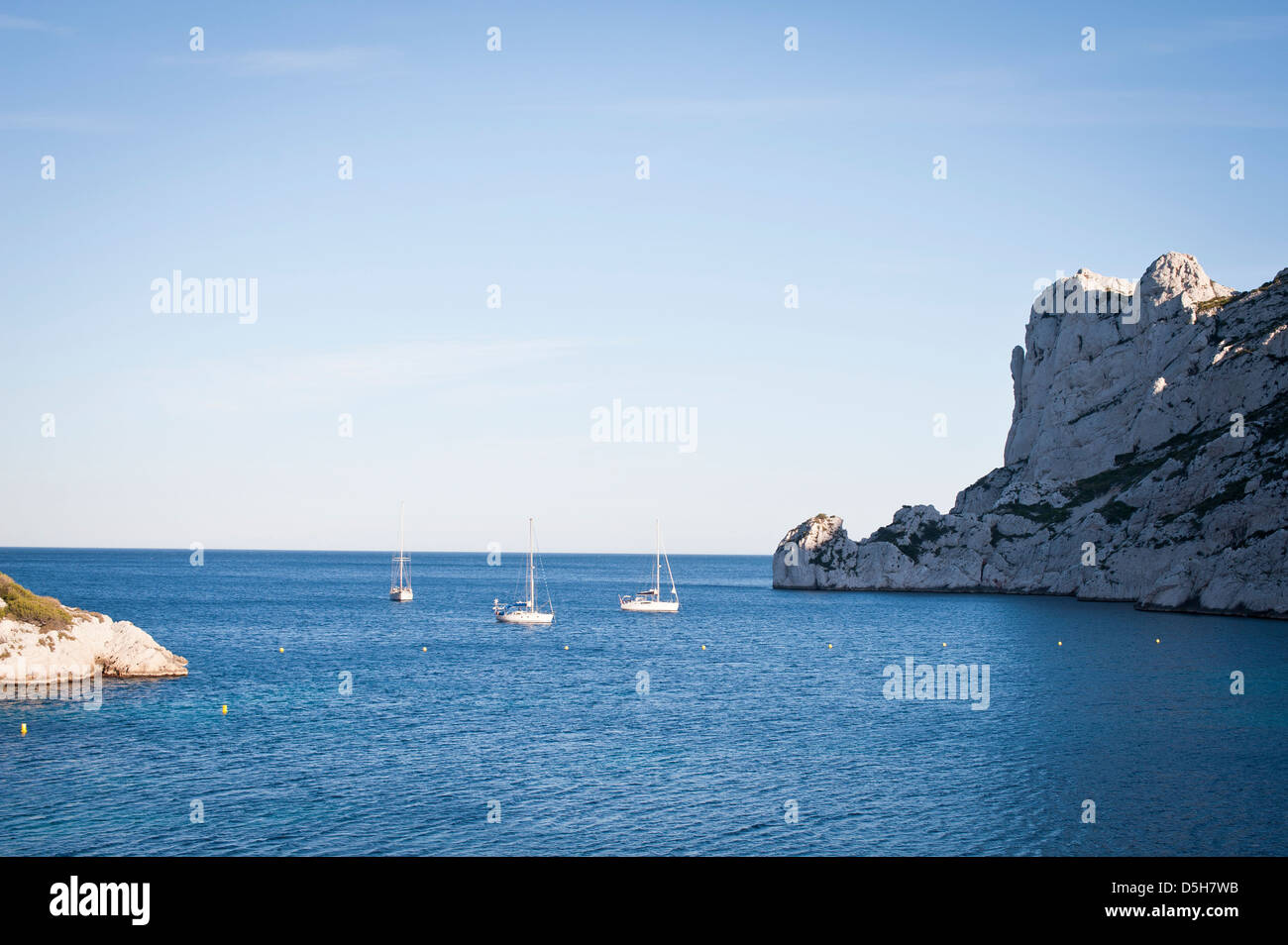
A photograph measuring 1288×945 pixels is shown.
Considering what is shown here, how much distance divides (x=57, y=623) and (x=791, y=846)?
204 feet

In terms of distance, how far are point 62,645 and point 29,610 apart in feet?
11.9

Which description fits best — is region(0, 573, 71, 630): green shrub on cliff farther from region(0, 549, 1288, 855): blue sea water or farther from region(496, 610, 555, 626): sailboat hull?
region(496, 610, 555, 626): sailboat hull

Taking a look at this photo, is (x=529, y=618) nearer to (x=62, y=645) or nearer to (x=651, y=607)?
(x=651, y=607)

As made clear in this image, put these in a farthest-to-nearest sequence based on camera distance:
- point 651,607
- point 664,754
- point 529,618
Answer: point 651,607, point 529,618, point 664,754

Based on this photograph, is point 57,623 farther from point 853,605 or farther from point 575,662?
point 853,605

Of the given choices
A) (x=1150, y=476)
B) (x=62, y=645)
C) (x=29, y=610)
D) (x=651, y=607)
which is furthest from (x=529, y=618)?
(x=1150, y=476)

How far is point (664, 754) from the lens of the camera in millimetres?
53812

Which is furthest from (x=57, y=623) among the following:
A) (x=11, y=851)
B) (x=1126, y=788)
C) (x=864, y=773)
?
(x=1126, y=788)

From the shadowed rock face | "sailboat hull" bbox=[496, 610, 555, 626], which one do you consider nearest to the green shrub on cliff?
"sailboat hull" bbox=[496, 610, 555, 626]

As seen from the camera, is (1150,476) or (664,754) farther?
(1150,476)

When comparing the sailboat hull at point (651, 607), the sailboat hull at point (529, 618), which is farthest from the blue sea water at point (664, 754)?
the sailboat hull at point (651, 607)

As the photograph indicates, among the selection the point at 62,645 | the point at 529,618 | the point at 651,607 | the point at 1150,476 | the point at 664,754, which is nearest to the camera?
the point at 664,754

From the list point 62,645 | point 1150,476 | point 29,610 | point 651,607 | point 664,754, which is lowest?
point 651,607

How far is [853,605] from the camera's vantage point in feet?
548
